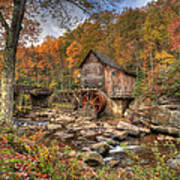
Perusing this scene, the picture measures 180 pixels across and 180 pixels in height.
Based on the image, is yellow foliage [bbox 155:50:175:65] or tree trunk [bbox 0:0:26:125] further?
yellow foliage [bbox 155:50:175:65]

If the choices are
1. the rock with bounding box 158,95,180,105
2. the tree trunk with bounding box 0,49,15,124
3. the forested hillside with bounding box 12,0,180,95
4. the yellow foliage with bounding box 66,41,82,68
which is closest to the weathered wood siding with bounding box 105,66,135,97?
the forested hillside with bounding box 12,0,180,95

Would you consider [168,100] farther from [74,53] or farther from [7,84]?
[74,53]

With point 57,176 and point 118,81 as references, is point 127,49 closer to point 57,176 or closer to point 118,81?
point 118,81

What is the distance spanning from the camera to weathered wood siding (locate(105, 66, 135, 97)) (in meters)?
14.4

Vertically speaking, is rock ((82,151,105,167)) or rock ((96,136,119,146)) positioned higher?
rock ((82,151,105,167))

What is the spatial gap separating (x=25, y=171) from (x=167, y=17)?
19090 millimetres

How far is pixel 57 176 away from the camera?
1.78 meters

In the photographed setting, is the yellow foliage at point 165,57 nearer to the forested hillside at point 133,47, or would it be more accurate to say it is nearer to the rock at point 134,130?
the forested hillside at point 133,47

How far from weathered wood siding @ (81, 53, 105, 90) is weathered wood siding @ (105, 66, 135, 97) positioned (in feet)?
2.63

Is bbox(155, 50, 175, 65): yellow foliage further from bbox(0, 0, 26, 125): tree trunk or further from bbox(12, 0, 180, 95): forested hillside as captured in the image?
bbox(0, 0, 26, 125): tree trunk

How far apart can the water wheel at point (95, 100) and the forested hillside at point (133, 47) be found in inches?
159

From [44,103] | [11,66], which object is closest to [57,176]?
[11,66]

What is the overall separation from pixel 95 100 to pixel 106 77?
3.10 metres

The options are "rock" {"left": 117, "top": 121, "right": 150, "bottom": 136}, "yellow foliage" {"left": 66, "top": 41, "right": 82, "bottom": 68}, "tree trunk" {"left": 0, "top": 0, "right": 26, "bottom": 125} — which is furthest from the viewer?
"yellow foliage" {"left": 66, "top": 41, "right": 82, "bottom": 68}
